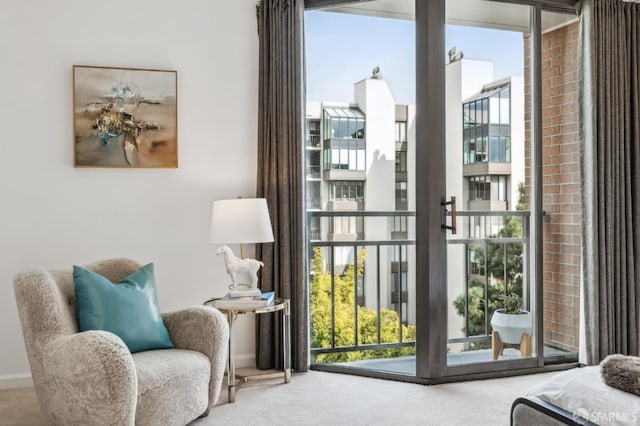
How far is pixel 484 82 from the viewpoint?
146 inches

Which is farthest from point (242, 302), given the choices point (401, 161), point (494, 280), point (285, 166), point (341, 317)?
point (494, 280)

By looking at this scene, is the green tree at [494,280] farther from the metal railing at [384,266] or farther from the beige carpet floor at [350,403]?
the beige carpet floor at [350,403]

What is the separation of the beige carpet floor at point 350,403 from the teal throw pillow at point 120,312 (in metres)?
0.49

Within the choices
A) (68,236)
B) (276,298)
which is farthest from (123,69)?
(276,298)

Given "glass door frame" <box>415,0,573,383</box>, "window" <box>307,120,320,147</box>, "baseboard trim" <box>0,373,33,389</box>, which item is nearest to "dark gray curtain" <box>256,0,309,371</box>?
"window" <box>307,120,320,147</box>

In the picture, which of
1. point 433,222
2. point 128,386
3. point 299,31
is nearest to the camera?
point 128,386

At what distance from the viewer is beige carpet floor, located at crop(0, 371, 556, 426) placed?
115 inches

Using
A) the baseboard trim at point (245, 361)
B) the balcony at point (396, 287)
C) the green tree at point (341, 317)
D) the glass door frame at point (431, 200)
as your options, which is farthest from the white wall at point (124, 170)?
the glass door frame at point (431, 200)

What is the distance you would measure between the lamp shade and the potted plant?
5.29 ft

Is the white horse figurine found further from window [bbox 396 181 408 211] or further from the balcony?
window [bbox 396 181 408 211]

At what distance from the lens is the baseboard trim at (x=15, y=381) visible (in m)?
3.54

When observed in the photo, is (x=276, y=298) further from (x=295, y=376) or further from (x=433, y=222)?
(x=433, y=222)

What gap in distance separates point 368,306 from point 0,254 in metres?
2.33

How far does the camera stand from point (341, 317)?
3900 millimetres
